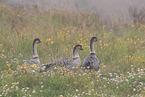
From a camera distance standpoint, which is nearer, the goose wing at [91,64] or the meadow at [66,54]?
the meadow at [66,54]

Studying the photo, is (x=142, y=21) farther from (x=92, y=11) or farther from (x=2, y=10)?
(x=2, y=10)

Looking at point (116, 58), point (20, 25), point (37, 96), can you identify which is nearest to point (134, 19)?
point (116, 58)

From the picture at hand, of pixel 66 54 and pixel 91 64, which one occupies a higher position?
pixel 66 54

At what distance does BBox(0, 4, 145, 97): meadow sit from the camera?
5023 millimetres

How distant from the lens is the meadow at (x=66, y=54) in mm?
5023

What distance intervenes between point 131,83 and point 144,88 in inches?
25.2

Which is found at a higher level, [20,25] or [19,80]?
[20,25]

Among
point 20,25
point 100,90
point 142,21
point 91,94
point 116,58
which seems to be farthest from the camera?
point 142,21

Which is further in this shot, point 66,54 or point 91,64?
point 66,54

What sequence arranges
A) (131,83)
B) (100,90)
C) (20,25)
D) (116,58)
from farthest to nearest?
(20,25), (116,58), (131,83), (100,90)

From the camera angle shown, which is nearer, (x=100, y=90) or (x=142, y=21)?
(x=100, y=90)

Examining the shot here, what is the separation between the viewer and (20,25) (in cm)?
1048

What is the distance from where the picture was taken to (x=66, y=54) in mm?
8383

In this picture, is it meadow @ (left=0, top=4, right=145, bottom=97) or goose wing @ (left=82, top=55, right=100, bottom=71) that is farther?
goose wing @ (left=82, top=55, right=100, bottom=71)
